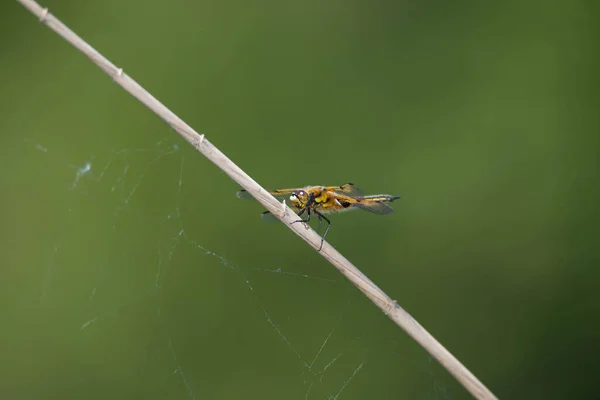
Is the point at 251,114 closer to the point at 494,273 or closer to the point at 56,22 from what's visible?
the point at 494,273

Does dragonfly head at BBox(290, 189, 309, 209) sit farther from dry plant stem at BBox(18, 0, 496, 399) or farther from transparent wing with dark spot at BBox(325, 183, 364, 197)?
dry plant stem at BBox(18, 0, 496, 399)

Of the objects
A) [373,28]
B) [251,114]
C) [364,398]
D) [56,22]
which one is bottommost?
[364,398]

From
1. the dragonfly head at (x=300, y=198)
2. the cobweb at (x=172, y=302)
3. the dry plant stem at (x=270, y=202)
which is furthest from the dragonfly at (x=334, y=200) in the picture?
the cobweb at (x=172, y=302)

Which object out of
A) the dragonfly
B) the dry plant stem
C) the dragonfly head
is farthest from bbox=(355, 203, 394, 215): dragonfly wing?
the dry plant stem

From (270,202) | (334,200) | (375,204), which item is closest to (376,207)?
(375,204)

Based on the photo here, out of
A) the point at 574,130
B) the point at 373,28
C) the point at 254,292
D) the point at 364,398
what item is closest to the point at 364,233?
the point at 254,292

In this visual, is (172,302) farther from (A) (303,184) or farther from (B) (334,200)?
(B) (334,200)

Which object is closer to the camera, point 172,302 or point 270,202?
point 270,202
